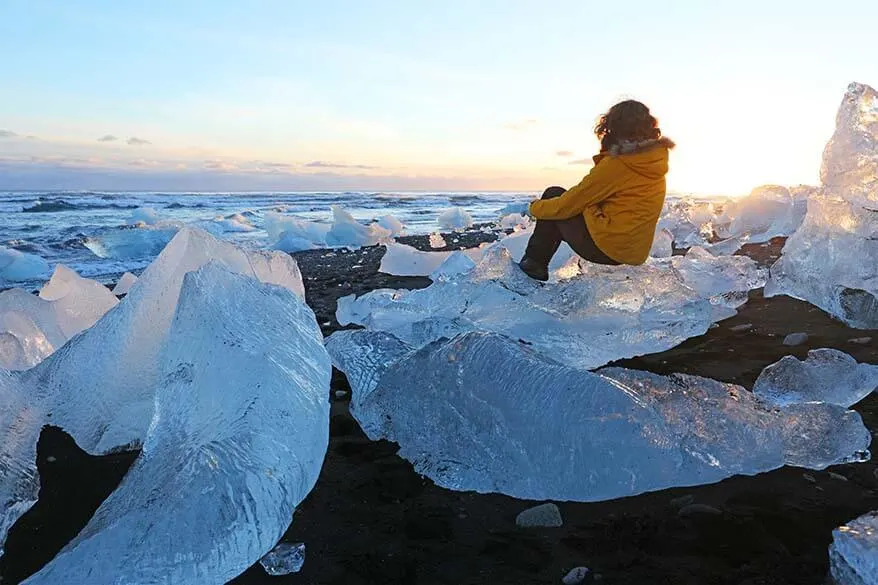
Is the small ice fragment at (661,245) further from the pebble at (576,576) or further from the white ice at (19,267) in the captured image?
the white ice at (19,267)

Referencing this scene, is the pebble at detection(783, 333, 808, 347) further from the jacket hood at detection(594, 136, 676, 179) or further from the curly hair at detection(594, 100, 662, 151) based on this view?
the curly hair at detection(594, 100, 662, 151)

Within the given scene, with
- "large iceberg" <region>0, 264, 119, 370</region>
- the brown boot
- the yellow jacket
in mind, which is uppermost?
the yellow jacket

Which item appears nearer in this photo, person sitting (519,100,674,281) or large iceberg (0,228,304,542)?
large iceberg (0,228,304,542)

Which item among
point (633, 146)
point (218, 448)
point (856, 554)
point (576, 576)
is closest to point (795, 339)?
point (633, 146)

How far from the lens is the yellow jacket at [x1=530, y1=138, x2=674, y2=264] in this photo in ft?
10.4

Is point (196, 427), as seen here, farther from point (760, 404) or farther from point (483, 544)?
point (760, 404)

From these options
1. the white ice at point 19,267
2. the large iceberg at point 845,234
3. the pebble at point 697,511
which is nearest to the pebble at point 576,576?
the pebble at point 697,511

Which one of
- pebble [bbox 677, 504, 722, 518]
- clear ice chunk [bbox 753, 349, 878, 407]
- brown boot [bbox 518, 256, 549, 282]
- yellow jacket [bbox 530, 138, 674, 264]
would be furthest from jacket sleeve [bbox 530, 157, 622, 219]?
pebble [bbox 677, 504, 722, 518]

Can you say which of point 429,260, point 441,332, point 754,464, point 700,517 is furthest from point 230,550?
point 429,260

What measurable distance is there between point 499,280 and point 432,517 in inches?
74.2

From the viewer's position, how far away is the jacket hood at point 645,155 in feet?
10.3

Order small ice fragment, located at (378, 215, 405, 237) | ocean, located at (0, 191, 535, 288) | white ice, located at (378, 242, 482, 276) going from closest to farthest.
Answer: white ice, located at (378, 242, 482, 276), ocean, located at (0, 191, 535, 288), small ice fragment, located at (378, 215, 405, 237)

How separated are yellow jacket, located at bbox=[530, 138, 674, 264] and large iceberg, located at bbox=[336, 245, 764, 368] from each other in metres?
0.17

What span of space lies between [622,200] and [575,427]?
192cm
